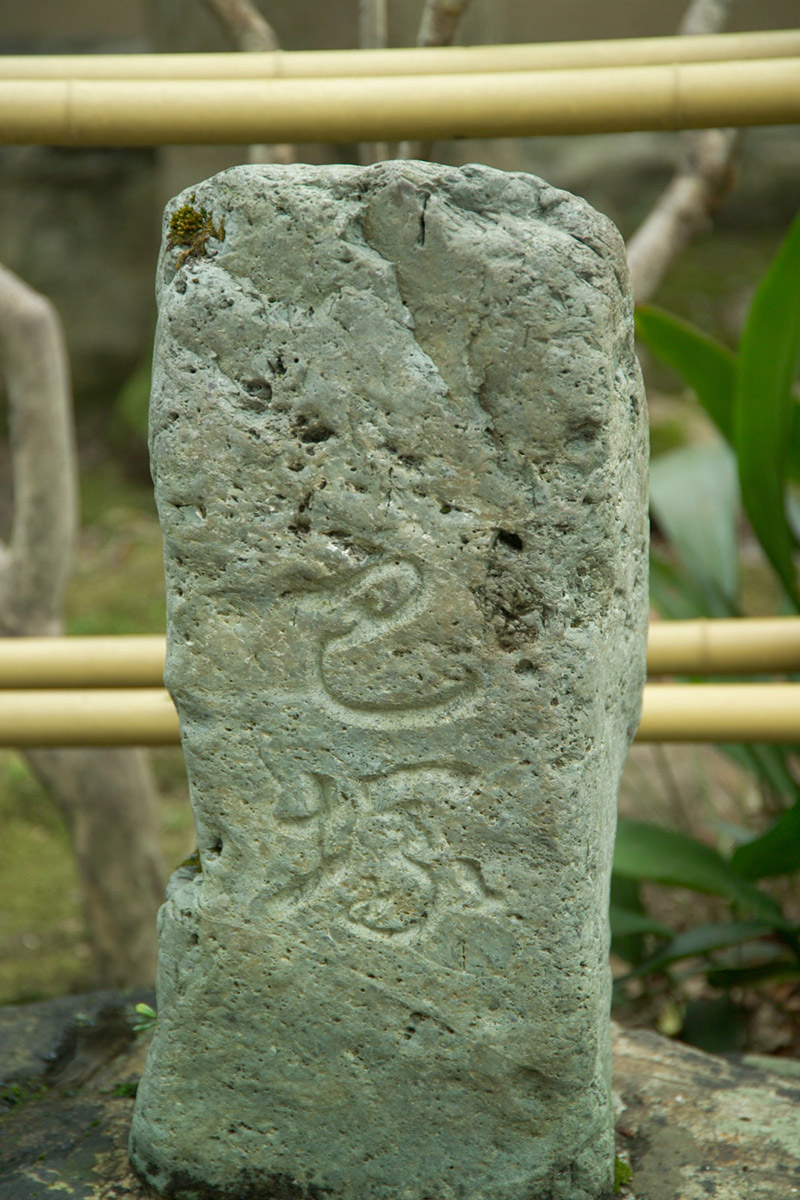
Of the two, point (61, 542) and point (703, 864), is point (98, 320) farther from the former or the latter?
point (703, 864)

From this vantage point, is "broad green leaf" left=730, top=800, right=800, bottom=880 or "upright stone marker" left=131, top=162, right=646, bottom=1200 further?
"broad green leaf" left=730, top=800, right=800, bottom=880

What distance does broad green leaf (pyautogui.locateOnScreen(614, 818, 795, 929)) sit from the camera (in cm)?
204

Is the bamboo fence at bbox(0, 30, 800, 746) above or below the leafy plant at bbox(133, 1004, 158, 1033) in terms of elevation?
above

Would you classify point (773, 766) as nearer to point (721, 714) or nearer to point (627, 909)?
point (627, 909)

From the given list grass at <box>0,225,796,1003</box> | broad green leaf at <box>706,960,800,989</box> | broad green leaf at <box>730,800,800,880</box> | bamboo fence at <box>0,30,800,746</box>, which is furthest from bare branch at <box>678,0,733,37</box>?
broad green leaf at <box>706,960,800,989</box>

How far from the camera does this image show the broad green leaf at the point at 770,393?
6.14 feet

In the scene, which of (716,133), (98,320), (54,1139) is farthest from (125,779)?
(98,320)

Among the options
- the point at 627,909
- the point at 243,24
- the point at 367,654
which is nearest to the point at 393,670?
the point at 367,654

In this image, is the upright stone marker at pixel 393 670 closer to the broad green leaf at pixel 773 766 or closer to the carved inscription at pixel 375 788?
the carved inscription at pixel 375 788

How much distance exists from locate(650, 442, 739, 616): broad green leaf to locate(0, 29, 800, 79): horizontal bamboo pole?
1.06 m

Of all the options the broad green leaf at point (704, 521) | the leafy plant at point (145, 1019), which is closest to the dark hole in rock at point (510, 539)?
the leafy plant at point (145, 1019)

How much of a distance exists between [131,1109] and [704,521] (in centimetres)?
177

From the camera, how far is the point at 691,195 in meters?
2.63

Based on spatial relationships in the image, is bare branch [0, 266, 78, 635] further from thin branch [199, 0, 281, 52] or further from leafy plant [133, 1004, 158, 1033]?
leafy plant [133, 1004, 158, 1033]
